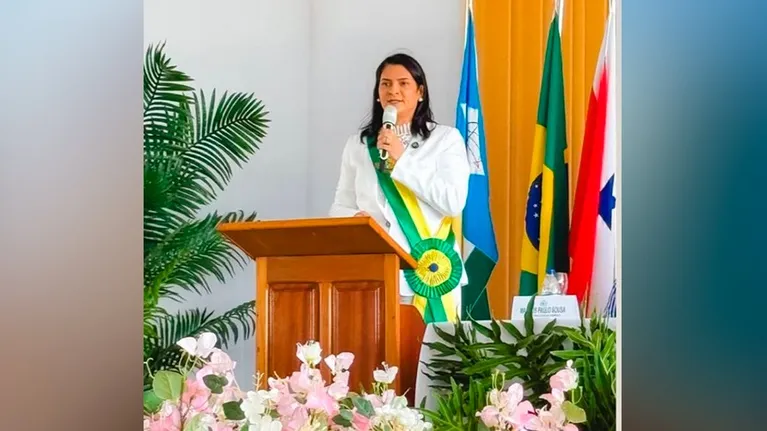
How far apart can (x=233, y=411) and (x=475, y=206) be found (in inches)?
109

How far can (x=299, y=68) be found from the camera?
4324 millimetres

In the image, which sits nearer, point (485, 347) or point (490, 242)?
point (485, 347)

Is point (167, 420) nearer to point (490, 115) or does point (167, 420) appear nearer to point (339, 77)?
point (490, 115)

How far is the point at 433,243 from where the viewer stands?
8.57 ft

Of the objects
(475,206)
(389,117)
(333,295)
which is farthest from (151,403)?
(475,206)

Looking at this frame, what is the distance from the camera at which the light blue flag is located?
A: 3564mm

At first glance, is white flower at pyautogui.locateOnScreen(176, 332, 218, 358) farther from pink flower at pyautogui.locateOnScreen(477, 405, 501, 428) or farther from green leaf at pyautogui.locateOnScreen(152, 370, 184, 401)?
pink flower at pyautogui.locateOnScreen(477, 405, 501, 428)

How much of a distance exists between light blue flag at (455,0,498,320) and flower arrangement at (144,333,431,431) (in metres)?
2.60

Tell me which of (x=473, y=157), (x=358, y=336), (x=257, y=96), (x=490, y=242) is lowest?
(x=358, y=336)

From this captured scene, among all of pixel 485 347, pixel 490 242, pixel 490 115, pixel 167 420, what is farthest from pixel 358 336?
pixel 490 115

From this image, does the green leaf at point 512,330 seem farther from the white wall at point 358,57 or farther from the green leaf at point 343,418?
the white wall at point 358,57

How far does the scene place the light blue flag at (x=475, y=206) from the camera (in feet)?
11.7

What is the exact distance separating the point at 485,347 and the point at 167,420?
922 millimetres

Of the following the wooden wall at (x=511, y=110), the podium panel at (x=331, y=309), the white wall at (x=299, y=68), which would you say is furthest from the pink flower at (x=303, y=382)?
the wooden wall at (x=511, y=110)
